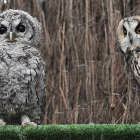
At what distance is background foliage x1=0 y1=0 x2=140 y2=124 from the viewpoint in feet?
8.75

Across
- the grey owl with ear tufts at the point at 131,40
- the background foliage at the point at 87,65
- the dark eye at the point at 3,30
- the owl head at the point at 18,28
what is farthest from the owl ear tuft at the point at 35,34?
the background foliage at the point at 87,65

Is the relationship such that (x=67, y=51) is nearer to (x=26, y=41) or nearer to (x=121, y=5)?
(x=121, y=5)

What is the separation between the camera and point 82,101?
8.98ft

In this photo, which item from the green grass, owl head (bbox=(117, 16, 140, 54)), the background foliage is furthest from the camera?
the background foliage

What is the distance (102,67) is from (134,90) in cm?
33

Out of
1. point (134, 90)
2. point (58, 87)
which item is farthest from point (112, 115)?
point (58, 87)

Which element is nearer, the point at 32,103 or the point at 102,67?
the point at 32,103

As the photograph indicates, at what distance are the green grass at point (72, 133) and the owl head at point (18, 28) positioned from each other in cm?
60

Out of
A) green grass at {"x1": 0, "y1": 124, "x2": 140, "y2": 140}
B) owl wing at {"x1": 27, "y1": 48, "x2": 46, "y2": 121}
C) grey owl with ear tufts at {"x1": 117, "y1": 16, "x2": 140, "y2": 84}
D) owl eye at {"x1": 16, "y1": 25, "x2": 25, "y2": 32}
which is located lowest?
green grass at {"x1": 0, "y1": 124, "x2": 140, "y2": 140}

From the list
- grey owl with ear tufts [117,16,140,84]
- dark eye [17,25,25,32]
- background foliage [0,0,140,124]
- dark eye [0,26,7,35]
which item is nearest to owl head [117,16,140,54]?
grey owl with ear tufts [117,16,140,84]

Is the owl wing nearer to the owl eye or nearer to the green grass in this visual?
the owl eye

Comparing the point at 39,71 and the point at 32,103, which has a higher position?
the point at 39,71

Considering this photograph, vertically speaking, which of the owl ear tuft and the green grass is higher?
the owl ear tuft

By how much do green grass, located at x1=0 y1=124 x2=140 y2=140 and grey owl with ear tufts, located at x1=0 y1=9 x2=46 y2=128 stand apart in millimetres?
197
